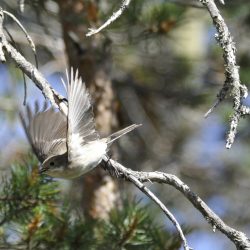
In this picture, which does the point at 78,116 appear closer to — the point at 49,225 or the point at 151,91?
the point at 49,225

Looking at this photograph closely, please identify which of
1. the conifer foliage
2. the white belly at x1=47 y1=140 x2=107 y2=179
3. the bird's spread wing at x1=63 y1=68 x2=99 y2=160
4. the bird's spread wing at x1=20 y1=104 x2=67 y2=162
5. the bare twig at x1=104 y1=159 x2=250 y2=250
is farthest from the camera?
the conifer foliage

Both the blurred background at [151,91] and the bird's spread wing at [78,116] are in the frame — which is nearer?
the bird's spread wing at [78,116]

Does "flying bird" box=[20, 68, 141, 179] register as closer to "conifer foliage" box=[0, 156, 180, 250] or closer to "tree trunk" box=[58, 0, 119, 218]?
"conifer foliage" box=[0, 156, 180, 250]

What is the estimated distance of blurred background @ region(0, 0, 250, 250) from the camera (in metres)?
3.99

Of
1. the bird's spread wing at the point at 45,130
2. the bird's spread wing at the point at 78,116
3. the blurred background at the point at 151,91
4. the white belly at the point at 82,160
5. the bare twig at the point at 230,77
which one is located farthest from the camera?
the blurred background at the point at 151,91

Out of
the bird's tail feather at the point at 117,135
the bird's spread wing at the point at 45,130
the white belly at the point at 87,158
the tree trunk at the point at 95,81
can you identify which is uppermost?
the tree trunk at the point at 95,81

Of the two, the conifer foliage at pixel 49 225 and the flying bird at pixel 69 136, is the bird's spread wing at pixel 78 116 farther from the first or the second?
the conifer foliage at pixel 49 225

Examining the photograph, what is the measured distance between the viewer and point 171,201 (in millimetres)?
5598

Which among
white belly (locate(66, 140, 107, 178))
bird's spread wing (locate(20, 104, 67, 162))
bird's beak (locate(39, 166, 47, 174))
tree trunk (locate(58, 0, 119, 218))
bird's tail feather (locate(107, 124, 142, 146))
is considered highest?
tree trunk (locate(58, 0, 119, 218))

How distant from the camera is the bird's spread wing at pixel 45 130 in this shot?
2.74 meters

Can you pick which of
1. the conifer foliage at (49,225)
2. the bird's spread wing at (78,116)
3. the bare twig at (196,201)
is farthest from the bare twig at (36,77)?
the conifer foliage at (49,225)

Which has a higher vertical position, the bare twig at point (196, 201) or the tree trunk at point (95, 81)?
the tree trunk at point (95, 81)

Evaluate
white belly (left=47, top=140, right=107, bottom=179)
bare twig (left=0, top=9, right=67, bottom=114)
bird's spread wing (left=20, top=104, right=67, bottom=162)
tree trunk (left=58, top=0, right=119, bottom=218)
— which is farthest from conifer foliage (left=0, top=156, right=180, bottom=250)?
tree trunk (left=58, top=0, right=119, bottom=218)

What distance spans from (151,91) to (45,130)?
2.21 metres
